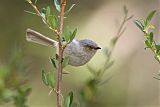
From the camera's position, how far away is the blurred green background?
381cm

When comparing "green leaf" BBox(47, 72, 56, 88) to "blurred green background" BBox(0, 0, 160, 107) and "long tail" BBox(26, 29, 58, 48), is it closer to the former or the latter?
Result: "long tail" BBox(26, 29, 58, 48)

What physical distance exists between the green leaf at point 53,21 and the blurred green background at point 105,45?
2570 millimetres

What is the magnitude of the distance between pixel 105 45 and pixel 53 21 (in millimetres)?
2841

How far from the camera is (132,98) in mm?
3818

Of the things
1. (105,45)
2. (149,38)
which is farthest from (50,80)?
(105,45)

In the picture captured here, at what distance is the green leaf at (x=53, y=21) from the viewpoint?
1.02 metres

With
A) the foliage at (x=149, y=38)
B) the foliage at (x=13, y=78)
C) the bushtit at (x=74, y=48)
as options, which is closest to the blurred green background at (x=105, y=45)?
the foliage at (x=13, y=78)

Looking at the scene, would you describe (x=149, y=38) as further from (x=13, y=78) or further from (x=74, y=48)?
(x=13, y=78)

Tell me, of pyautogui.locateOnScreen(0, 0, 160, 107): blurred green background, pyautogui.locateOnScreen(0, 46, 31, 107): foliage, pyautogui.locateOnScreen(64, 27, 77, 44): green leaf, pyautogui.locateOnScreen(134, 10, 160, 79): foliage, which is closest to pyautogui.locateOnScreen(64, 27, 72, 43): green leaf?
pyautogui.locateOnScreen(64, 27, 77, 44): green leaf

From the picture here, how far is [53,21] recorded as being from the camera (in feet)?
3.35

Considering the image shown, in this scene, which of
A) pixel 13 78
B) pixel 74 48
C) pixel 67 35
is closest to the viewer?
pixel 67 35

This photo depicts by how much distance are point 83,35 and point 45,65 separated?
585 millimetres

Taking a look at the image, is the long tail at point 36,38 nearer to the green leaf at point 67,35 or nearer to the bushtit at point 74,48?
the bushtit at point 74,48

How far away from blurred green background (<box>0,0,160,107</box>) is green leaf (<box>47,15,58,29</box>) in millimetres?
2570
